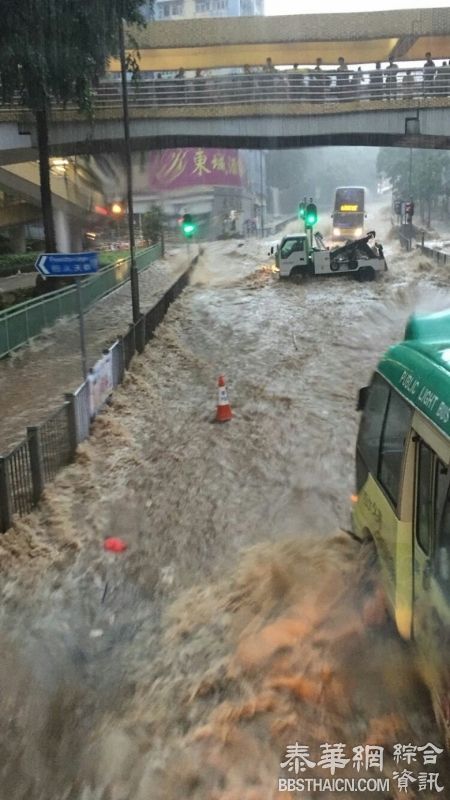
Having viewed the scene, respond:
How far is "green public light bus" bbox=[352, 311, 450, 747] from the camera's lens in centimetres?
383

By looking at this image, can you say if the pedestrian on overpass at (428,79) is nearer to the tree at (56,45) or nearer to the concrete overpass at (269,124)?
the concrete overpass at (269,124)

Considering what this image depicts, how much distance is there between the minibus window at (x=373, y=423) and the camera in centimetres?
546

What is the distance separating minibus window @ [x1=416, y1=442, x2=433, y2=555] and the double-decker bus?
4220 cm

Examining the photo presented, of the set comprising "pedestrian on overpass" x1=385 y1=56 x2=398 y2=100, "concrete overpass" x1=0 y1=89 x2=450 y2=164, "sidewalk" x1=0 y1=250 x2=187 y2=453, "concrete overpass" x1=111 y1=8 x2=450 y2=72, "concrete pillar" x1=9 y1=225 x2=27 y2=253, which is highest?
"concrete overpass" x1=111 y1=8 x2=450 y2=72

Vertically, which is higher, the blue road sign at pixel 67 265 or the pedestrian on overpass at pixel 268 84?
the pedestrian on overpass at pixel 268 84

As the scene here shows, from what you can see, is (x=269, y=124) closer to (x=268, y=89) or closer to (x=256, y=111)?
(x=256, y=111)

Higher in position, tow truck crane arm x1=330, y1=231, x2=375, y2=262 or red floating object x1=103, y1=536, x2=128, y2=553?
tow truck crane arm x1=330, y1=231, x2=375, y2=262

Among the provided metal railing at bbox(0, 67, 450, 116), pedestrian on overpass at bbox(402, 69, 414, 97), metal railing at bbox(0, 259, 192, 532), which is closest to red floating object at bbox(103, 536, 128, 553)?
metal railing at bbox(0, 259, 192, 532)

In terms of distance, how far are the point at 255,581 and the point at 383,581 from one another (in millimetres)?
1967

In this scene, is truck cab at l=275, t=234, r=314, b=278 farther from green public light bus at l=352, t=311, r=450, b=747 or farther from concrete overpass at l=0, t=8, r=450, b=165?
green public light bus at l=352, t=311, r=450, b=747

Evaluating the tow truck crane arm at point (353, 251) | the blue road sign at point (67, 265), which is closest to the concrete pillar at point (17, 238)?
the tow truck crane arm at point (353, 251)

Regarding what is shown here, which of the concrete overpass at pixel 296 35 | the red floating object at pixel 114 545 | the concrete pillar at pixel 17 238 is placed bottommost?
the red floating object at pixel 114 545

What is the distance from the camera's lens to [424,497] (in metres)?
4.24

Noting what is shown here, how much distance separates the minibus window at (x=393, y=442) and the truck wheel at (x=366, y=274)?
24.5 meters
